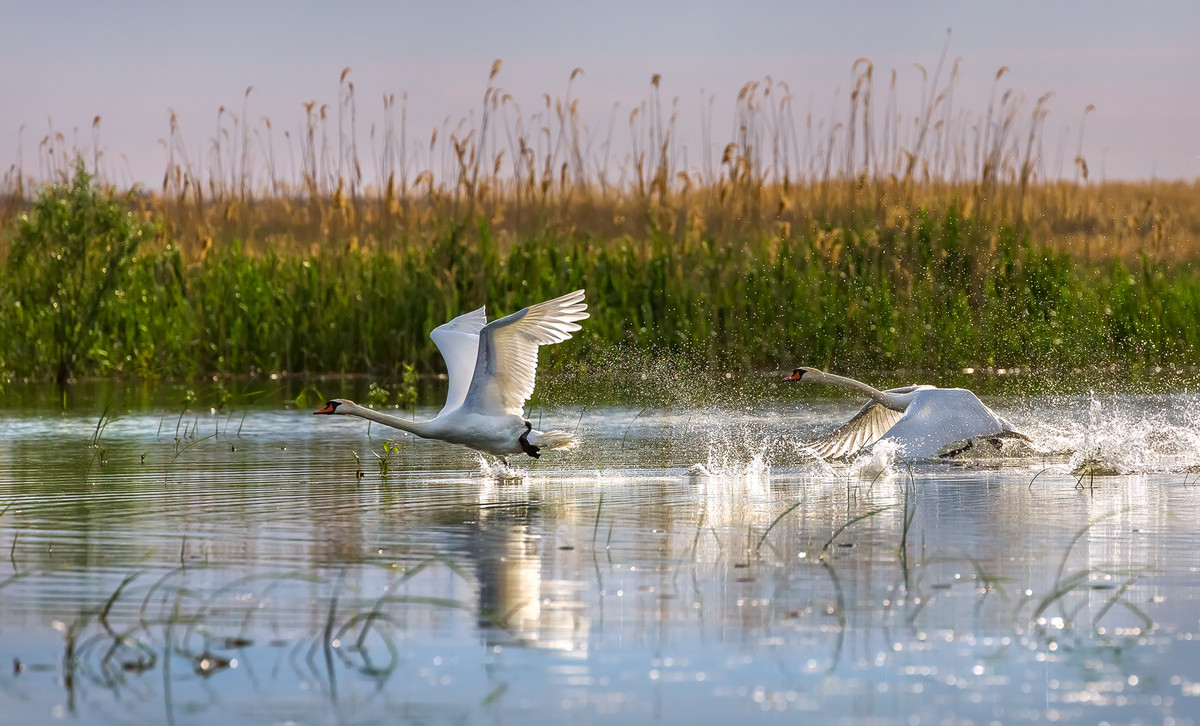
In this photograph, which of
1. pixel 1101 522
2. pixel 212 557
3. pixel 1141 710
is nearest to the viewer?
pixel 1141 710

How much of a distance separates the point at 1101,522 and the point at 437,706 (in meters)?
4.68

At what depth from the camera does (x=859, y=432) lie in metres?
12.7

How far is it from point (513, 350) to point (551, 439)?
0.69 meters

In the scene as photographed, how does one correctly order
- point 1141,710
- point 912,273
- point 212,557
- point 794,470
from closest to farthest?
point 1141,710 → point 212,557 → point 794,470 → point 912,273

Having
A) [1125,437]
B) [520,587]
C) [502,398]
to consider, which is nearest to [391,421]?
[502,398]

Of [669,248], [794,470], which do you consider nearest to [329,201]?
[669,248]

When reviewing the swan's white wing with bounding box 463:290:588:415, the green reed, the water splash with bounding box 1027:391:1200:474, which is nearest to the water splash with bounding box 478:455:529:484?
the swan's white wing with bounding box 463:290:588:415

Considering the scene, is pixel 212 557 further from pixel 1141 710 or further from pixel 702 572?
pixel 1141 710

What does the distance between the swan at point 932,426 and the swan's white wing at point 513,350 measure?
2172 mm

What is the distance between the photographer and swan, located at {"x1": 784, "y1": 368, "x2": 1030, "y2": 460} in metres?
11.5

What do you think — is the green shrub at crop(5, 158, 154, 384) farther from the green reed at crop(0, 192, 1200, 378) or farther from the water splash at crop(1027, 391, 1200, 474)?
the water splash at crop(1027, 391, 1200, 474)

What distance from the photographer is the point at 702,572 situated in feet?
23.3

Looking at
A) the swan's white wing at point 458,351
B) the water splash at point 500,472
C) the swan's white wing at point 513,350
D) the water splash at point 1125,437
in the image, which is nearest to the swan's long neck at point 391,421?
the swan's white wing at point 513,350

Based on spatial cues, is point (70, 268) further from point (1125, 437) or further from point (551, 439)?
point (1125, 437)
